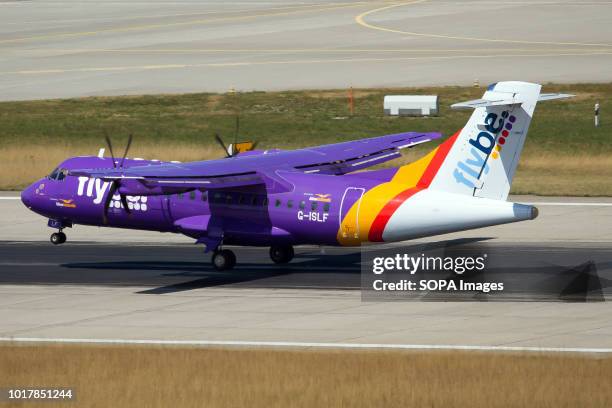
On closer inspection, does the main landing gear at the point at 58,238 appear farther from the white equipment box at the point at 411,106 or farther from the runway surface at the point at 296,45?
the runway surface at the point at 296,45

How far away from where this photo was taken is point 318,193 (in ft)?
124

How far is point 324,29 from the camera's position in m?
110

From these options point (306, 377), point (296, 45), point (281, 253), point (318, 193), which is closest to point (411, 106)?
point (296, 45)

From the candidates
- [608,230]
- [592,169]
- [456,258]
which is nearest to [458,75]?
[592,169]

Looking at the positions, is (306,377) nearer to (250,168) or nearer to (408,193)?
(408,193)

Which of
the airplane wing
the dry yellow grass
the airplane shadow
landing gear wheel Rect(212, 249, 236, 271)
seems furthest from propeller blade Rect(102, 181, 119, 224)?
the dry yellow grass

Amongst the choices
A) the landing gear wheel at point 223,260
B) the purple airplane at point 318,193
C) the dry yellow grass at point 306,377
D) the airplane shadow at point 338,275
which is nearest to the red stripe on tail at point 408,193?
the purple airplane at point 318,193

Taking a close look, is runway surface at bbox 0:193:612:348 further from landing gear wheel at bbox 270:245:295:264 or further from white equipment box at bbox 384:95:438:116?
white equipment box at bbox 384:95:438:116

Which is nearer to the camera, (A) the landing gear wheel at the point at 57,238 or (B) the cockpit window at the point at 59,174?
(B) the cockpit window at the point at 59,174

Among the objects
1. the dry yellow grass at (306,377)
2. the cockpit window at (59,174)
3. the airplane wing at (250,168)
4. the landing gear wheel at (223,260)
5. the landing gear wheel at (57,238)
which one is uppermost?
the airplane wing at (250,168)

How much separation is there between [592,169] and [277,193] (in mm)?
28471

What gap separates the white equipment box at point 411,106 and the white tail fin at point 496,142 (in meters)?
38.5

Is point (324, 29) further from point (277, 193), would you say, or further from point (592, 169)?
point (277, 193)

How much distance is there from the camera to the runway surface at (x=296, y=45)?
8688cm
